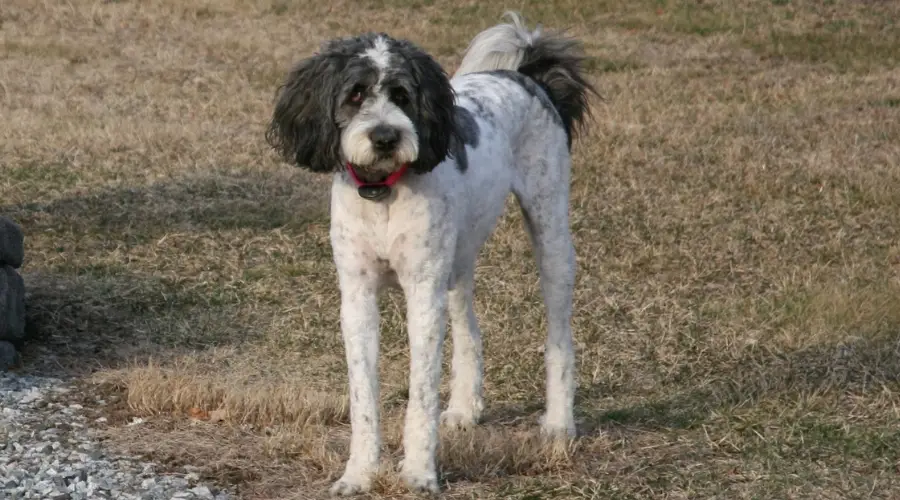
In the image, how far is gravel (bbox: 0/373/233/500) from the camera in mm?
5430

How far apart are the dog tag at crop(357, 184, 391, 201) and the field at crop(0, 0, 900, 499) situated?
3.51 feet

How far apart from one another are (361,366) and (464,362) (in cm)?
125

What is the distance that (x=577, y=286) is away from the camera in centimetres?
900

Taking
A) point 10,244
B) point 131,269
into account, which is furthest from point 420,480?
point 131,269

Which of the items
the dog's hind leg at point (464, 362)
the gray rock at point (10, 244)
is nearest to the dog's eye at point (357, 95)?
the dog's hind leg at point (464, 362)

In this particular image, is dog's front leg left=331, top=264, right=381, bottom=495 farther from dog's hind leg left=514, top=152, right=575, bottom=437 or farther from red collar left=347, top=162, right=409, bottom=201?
dog's hind leg left=514, top=152, right=575, bottom=437

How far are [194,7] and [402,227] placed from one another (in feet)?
55.7

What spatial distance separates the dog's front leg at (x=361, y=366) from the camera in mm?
5425

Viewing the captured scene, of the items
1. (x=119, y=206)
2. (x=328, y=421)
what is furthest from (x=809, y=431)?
(x=119, y=206)

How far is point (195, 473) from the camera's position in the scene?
5.69 metres

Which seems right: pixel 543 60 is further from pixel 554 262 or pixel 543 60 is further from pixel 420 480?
pixel 420 480

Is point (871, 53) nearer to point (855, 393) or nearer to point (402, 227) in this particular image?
point (855, 393)

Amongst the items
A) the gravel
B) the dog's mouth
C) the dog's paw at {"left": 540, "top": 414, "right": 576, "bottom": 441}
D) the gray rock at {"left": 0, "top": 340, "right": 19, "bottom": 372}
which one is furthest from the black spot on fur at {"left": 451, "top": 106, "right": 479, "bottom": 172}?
the gray rock at {"left": 0, "top": 340, "right": 19, "bottom": 372}

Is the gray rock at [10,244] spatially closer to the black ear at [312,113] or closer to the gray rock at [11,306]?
the gray rock at [11,306]
